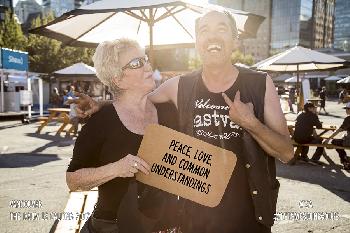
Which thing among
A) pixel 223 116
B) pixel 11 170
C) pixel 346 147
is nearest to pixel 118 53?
pixel 223 116

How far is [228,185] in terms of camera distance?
2.01m

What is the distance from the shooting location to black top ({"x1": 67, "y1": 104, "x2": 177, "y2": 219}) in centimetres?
192

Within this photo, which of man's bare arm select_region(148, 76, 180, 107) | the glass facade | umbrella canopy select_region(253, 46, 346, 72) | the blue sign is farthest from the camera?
the glass facade

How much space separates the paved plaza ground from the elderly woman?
306cm

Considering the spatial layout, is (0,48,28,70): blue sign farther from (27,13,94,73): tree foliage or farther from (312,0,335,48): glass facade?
(312,0,335,48): glass facade

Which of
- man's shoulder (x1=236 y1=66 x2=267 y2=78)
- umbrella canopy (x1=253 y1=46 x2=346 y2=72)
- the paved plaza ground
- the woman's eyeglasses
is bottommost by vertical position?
the paved plaza ground

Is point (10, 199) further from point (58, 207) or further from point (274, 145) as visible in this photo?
point (274, 145)

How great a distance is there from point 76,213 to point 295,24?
13013cm

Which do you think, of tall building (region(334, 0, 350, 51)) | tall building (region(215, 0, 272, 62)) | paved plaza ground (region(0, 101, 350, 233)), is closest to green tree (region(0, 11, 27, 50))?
paved plaza ground (region(0, 101, 350, 233))

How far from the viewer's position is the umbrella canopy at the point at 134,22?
4.05 metres

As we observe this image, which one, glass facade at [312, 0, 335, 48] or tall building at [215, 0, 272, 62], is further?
tall building at [215, 0, 272, 62]

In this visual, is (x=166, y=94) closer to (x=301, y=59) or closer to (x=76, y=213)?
(x=76, y=213)

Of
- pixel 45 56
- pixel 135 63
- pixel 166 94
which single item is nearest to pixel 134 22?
pixel 166 94

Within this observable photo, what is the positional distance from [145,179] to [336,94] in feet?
221
